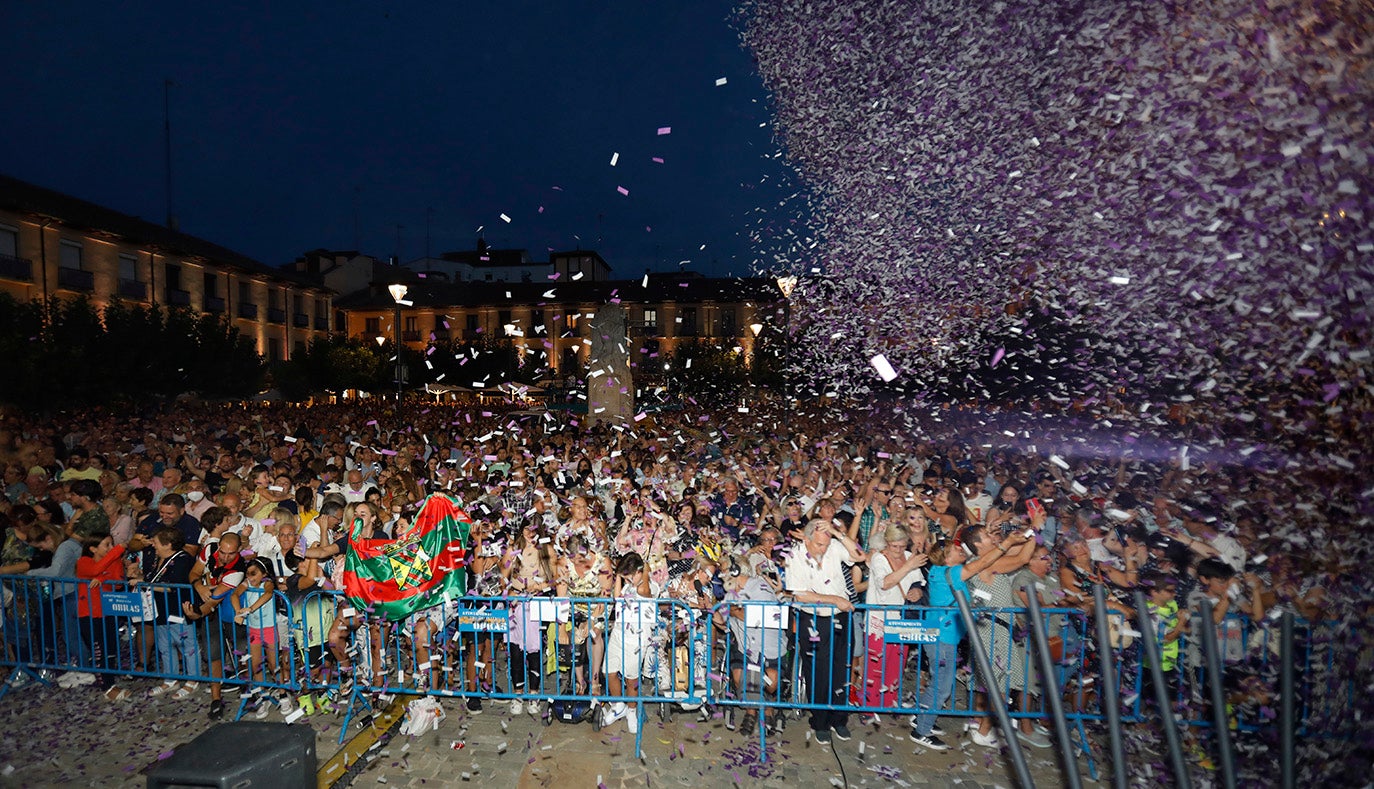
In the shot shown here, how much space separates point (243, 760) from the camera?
8.94 ft

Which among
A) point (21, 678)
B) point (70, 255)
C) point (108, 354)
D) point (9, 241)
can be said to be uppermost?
point (9, 241)

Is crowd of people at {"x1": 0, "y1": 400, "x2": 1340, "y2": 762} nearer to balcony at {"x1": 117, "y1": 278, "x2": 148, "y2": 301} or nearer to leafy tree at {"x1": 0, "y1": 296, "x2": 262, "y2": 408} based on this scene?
leafy tree at {"x1": 0, "y1": 296, "x2": 262, "y2": 408}

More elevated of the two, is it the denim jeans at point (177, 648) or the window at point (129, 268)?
the window at point (129, 268)

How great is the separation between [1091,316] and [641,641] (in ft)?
30.8

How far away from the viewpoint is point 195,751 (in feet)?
9.16

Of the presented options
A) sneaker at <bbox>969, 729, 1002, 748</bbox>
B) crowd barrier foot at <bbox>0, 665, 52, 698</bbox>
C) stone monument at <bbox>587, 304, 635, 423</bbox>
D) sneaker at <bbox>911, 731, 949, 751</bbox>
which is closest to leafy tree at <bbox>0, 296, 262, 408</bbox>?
stone monument at <bbox>587, 304, 635, 423</bbox>

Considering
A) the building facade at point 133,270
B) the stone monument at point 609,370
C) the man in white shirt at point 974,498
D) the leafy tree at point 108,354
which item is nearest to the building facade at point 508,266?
the building facade at point 133,270

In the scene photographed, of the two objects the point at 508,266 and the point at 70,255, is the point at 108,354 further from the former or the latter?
the point at 508,266

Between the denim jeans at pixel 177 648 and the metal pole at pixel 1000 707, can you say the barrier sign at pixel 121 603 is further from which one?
the metal pole at pixel 1000 707

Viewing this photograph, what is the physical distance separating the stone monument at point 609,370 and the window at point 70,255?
29.1 m

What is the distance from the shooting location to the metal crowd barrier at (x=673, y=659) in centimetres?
484

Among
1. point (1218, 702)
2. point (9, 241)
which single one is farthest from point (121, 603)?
point (9, 241)

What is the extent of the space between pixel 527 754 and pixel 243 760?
2392 millimetres

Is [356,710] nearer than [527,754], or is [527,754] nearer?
[527,754]
